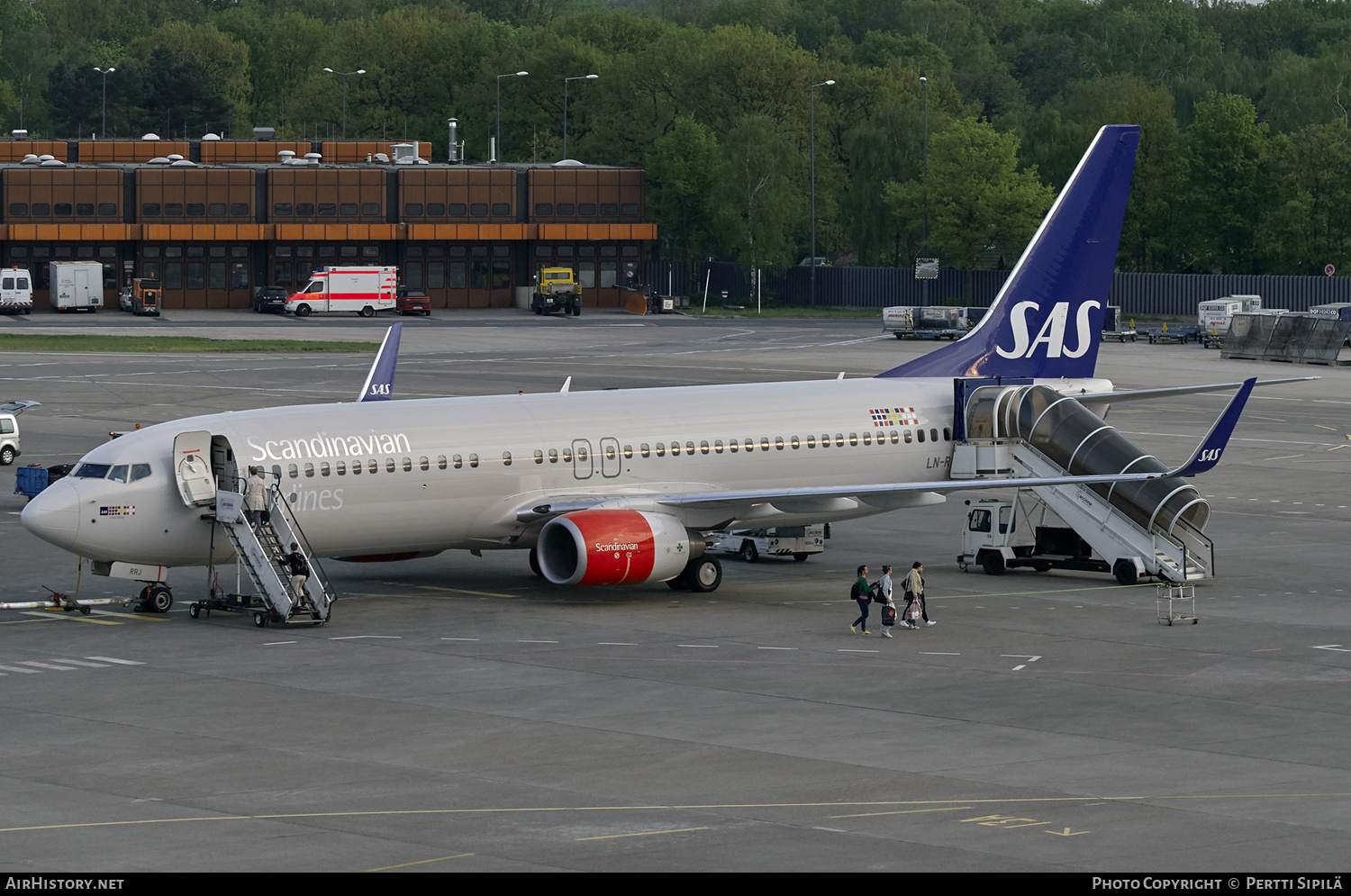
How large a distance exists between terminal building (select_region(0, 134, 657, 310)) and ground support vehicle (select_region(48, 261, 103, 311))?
434 cm

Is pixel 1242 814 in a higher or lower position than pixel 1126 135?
lower

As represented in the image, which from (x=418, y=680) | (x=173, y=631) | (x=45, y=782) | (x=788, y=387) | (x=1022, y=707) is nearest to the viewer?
(x=45, y=782)

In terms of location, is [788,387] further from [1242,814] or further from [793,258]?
[793,258]

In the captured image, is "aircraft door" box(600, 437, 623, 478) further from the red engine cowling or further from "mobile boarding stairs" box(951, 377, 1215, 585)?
"mobile boarding stairs" box(951, 377, 1215, 585)

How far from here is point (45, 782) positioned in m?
26.5

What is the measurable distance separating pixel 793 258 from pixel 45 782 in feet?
471

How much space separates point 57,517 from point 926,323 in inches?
3682

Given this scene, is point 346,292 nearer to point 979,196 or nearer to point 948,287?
point 948,287

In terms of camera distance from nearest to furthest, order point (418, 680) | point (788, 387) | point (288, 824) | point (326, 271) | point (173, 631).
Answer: point (288, 824), point (418, 680), point (173, 631), point (788, 387), point (326, 271)

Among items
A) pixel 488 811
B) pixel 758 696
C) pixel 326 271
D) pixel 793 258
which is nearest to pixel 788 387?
pixel 758 696

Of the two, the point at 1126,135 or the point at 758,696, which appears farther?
the point at 1126,135

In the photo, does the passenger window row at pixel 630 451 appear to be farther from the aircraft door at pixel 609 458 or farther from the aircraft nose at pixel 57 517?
the aircraft nose at pixel 57 517

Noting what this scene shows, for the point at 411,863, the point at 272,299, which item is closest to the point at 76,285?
the point at 272,299

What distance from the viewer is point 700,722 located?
100 ft
